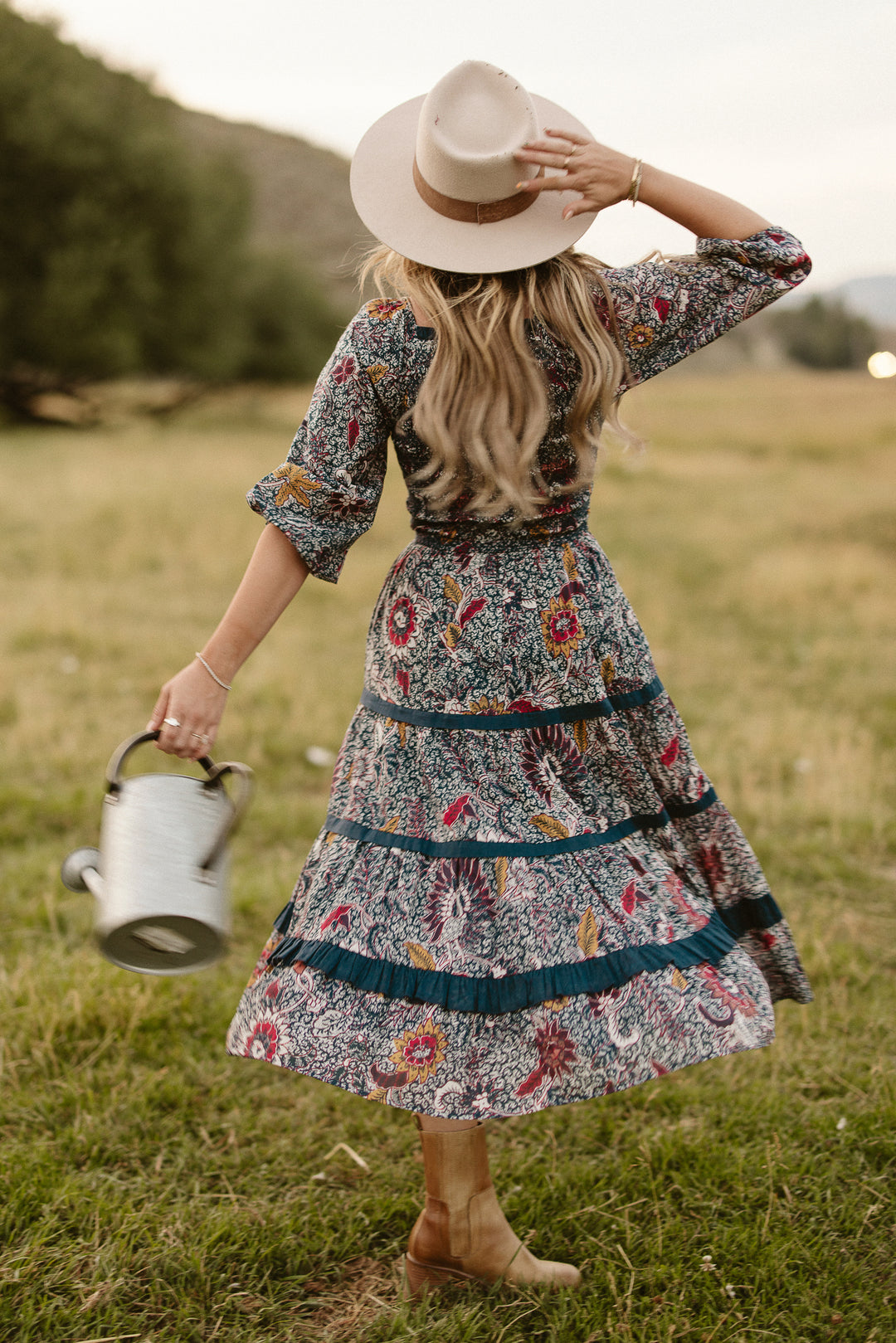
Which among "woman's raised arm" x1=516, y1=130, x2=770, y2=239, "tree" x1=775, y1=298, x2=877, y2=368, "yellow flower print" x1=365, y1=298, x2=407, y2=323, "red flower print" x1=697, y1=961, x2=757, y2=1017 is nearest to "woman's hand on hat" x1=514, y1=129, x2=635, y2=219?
"woman's raised arm" x1=516, y1=130, x2=770, y2=239

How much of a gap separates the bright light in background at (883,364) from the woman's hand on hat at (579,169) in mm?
1011

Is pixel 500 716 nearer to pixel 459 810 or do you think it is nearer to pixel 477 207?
pixel 459 810

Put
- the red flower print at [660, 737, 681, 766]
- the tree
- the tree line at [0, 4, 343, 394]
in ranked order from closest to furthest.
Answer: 1. the red flower print at [660, 737, 681, 766]
2. the tree line at [0, 4, 343, 394]
3. the tree

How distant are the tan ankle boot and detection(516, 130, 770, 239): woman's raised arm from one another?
1.60 m

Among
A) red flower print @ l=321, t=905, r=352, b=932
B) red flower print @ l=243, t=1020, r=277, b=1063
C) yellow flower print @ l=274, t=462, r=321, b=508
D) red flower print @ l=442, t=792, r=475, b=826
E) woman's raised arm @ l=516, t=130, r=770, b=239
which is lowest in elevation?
red flower print @ l=243, t=1020, r=277, b=1063

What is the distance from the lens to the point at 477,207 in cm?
183

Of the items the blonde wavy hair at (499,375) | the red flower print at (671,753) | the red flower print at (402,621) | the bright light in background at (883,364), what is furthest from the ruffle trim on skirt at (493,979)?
the bright light in background at (883,364)

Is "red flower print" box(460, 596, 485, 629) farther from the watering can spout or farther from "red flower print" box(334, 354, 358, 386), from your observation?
the watering can spout

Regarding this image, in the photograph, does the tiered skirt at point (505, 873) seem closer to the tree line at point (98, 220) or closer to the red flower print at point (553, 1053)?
the red flower print at point (553, 1053)

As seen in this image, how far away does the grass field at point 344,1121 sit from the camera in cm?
199

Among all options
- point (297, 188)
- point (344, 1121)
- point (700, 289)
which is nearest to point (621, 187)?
point (700, 289)

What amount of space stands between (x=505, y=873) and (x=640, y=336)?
3.16ft

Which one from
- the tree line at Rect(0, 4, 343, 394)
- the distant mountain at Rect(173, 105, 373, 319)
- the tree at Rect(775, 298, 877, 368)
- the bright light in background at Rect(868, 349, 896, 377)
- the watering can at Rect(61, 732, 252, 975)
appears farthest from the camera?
the tree at Rect(775, 298, 877, 368)

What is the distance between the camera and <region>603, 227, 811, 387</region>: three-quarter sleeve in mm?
1923
